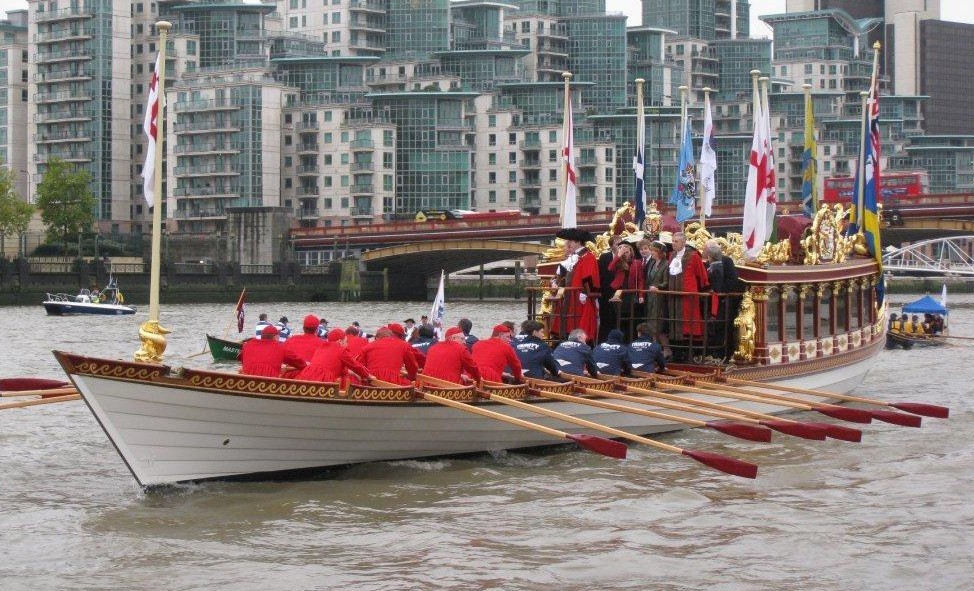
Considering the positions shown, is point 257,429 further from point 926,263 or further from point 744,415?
point 926,263

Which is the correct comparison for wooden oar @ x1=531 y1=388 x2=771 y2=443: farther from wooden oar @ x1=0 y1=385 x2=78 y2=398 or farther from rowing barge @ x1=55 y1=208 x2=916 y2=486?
wooden oar @ x1=0 y1=385 x2=78 y2=398

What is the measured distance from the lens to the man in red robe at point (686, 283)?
2683 centimetres

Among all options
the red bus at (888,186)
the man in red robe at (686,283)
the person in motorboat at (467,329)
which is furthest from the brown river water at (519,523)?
the red bus at (888,186)

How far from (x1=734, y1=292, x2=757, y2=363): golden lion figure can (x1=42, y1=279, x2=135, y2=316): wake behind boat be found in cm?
5629

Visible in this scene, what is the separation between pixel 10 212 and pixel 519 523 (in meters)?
92.8

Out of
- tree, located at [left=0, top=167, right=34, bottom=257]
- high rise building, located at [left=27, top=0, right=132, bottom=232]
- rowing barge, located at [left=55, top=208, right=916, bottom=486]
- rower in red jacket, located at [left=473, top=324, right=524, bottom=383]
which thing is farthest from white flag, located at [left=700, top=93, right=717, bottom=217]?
high rise building, located at [left=27, top=0, right=132, bottom=232]

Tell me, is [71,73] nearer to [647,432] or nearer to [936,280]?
[936,280]

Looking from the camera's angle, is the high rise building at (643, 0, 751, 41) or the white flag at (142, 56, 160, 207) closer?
the white flag at (142, 56, 160, 207)

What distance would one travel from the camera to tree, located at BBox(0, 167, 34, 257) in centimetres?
10524

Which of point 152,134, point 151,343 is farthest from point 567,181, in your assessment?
point 151,343

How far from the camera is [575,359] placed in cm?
2480

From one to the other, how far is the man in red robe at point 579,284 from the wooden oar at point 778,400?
2132 mm

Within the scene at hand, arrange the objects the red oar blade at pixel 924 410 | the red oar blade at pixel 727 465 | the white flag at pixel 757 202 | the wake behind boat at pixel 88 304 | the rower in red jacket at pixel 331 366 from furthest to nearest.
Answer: the wake behind boat at pixel 88 304
the white flag at pixel 757 202
the red oar blade at pixel 924 410
the rower in red jacket at pixel 331 366
the red oar blade at pixel 727 465

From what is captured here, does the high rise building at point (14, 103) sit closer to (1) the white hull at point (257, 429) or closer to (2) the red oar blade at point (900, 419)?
(1) the white hull at point (257, 429)
